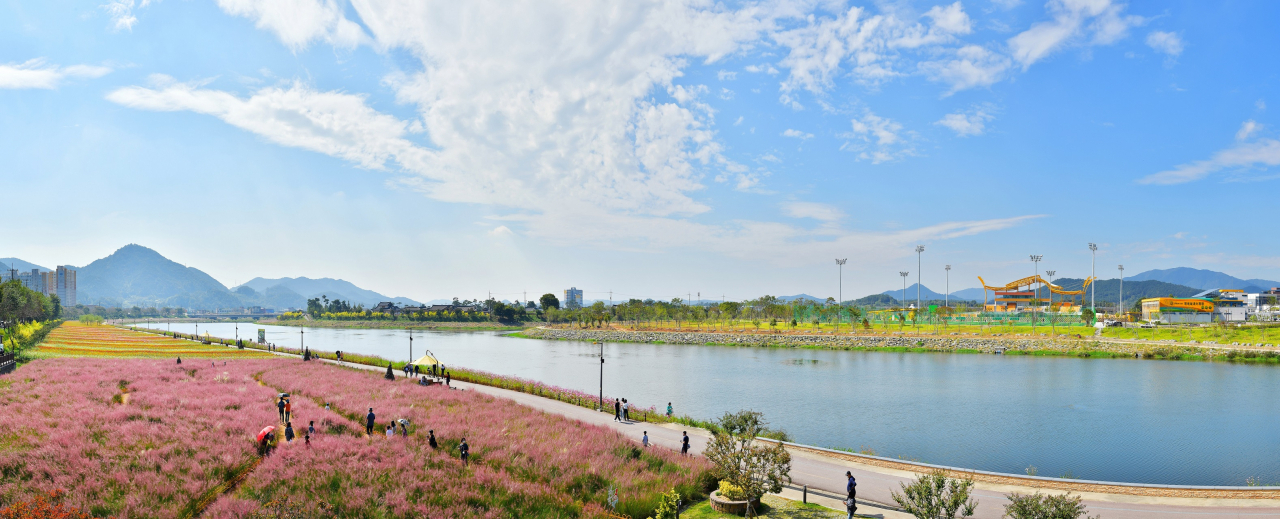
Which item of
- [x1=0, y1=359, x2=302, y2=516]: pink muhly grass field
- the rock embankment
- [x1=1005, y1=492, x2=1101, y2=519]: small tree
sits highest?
[x1=1005, y1=492, x2=1101, y2=519]: small tree

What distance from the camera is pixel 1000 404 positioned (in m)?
45.9

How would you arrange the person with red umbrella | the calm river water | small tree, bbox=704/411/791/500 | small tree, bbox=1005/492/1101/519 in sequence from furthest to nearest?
1. the calm river water
2. the person with red umbrella
3. small tree, bbox=704/411/791/500
4. small tree, bbox=1005/492/1101/519

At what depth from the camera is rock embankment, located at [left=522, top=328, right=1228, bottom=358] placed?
272ft

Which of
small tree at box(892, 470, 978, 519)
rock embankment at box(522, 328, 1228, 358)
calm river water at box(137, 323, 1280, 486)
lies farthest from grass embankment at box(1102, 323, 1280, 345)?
small tree at box(892, 470, 978, 519)

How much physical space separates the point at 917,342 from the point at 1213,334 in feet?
142

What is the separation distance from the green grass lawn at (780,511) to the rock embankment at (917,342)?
8364cm

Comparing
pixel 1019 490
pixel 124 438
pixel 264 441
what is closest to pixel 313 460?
pixel 264 441

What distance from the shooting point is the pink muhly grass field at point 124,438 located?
1780cm

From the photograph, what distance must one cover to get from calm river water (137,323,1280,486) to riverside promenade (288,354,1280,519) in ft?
18.4

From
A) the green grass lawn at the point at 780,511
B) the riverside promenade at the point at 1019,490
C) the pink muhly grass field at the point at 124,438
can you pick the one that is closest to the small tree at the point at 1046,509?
the riverside promenade at the point at 1019,490

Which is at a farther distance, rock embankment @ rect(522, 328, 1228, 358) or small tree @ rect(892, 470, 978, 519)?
rock embankment @ rect(522, 328, 1228, 358)

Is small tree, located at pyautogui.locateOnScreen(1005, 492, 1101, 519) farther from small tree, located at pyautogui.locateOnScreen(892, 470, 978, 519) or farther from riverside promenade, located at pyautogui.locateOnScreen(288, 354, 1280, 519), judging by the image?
riverside promenade, located at pyautogui.locateOnScreen(288, 354, 1280, 519)

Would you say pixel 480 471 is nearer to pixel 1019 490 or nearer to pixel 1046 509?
pixel 1046 509

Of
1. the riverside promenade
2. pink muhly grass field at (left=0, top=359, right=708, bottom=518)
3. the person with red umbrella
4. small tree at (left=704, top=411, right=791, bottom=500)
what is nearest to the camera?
pink muhly grass field at (left=0, top=359, right=708, bottom=518)
